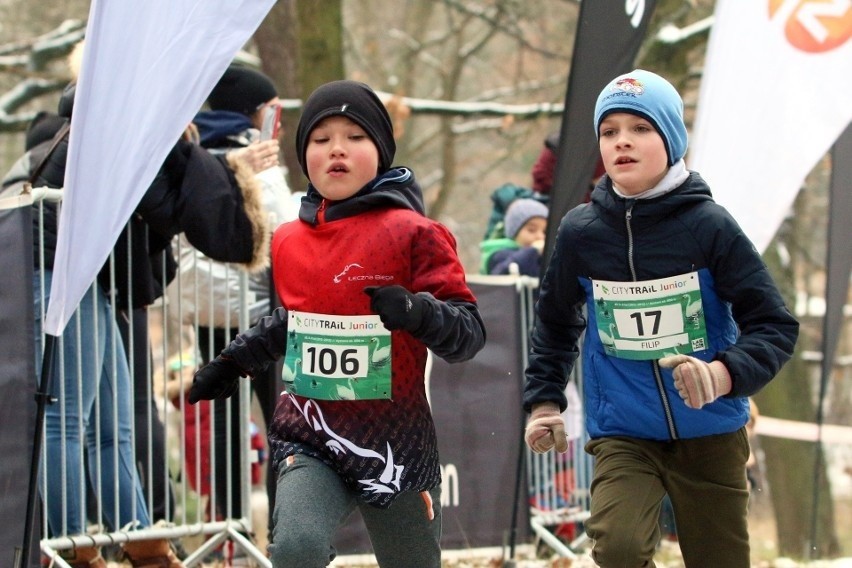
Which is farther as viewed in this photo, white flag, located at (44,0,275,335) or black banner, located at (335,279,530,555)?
black banner, located at (335,279,530,555)

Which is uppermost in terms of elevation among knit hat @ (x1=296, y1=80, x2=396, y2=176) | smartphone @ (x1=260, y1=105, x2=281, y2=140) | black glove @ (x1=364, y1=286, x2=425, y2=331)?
smartphone @ (x1=260, y1=105, x2=281, y2=140)

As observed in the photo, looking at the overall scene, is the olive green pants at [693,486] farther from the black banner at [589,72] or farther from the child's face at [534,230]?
the child's face at [534,230]

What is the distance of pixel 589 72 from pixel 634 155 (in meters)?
1.83

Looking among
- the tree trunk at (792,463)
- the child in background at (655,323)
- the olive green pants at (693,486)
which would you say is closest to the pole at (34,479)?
the child in background at (655,323)

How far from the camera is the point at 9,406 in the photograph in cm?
527

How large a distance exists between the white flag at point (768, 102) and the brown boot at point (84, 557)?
3.18 meters

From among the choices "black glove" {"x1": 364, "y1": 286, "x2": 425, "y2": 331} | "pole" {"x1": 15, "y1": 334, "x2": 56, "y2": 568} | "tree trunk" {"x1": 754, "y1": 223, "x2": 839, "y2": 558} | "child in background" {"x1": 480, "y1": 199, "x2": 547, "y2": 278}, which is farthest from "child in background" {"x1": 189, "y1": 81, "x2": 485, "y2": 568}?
"tree trunk" {"x1": 754, "y1": 223, "x2": 839, "y2": 558}

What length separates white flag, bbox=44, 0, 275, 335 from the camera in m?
4.75

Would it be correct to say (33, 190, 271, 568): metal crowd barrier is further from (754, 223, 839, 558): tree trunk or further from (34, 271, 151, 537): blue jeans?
(754, 223, 839, 558): tree trunk

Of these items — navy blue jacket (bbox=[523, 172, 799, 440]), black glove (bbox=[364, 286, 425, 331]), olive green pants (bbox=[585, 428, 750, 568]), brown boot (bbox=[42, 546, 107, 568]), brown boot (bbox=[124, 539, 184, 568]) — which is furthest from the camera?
brown boot (bbox=[124, 539, 184, 568])

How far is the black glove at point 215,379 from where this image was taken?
14.9 feet

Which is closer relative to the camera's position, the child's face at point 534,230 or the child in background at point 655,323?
the child in background at point 655,323

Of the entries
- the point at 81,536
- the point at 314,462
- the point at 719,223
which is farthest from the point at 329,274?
the point at 81,536

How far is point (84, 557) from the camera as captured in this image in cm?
602
